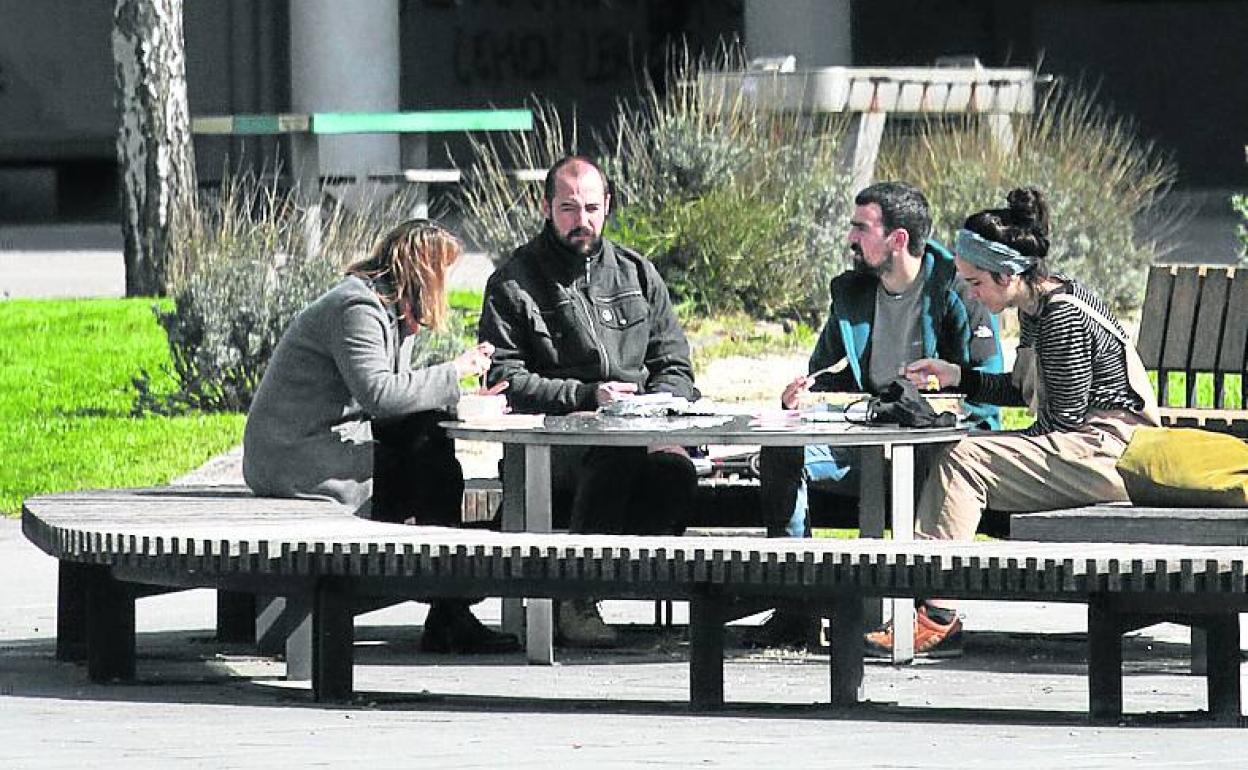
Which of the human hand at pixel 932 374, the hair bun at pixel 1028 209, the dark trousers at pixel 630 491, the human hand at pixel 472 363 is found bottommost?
the dark trousers at pixel 630 491

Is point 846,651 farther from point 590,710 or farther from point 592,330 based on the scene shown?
point 592,330

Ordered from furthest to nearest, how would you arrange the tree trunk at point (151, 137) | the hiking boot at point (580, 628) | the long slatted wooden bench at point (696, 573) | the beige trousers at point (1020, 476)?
the tree trunk at point (151, 137) < the hiking boot at point (580, 628) < the beige trousers at point (1020, 476) < the long slatted wooden bench at point (696, 573)

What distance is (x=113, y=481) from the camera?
11547 millimetres

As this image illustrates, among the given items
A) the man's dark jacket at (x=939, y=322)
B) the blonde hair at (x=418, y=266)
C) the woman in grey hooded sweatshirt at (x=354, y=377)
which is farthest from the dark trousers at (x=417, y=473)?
the man's dark jacket at (x=939, y=322)

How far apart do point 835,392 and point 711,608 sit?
73.0 inches

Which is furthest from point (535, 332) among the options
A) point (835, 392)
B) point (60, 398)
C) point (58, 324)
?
point (58, 324)

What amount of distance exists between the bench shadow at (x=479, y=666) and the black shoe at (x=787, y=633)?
8 cm

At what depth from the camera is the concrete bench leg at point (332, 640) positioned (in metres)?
6.99

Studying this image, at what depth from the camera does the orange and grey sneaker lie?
791 centimetres

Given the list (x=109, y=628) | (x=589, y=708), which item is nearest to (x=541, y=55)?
(x=109, y=628)

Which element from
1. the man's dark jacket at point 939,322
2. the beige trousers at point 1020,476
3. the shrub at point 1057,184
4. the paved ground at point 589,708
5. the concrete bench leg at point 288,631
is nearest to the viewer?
the paved ground at point 589,708

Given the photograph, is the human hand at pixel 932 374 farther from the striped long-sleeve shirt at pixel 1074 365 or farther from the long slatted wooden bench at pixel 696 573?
the long slatted wooden bench at pixel 696 573

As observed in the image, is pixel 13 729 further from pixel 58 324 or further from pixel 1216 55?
pixel 1216 55

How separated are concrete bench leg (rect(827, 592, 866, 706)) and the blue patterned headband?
1.36 metres
